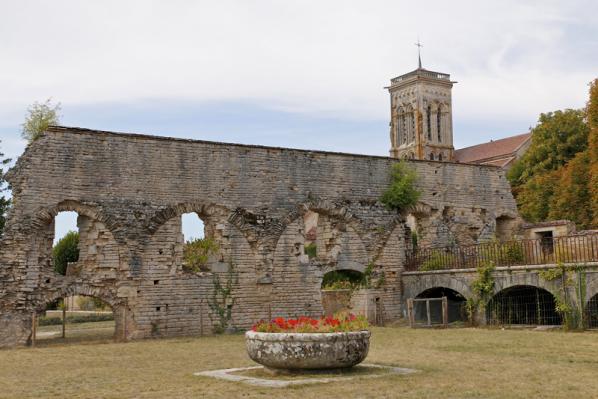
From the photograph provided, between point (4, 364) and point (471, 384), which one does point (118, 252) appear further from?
point (471, 384)

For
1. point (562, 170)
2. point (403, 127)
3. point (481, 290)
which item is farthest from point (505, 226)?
point (403, 127)

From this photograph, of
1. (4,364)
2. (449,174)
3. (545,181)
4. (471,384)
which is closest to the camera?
(471,384)

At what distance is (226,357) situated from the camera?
43.0 ft

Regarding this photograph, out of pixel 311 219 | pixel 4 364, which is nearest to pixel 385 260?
pixel 4 364

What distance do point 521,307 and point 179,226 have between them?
10.4 m

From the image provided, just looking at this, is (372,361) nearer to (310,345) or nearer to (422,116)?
(310,345)

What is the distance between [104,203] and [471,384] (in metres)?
12.5

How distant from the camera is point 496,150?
221 feet

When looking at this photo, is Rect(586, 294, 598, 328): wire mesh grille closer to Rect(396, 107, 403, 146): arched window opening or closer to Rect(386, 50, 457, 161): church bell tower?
Rect(386, 50, 457, 161): church bell tower

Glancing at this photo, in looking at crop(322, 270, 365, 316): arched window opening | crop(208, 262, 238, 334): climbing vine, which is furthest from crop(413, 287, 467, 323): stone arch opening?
crop(208, 262, 238, 334): climbing vine

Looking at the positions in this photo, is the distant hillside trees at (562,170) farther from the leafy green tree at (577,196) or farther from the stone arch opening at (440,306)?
the stone arch opening at (440,306)

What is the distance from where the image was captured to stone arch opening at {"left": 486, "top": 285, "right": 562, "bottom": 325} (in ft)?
64.5

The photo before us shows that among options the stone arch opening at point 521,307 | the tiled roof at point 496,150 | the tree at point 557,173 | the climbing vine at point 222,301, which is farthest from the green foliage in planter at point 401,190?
the tiled roof at point 496,150

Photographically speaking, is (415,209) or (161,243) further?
(415,209)
